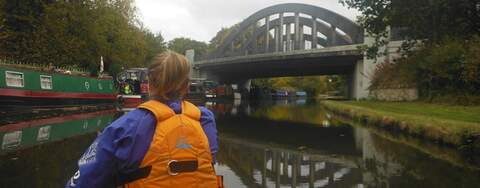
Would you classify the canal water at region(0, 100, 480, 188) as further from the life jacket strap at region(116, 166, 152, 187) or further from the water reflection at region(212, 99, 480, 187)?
the life jacket strap at region(116, 166, 152, 187)

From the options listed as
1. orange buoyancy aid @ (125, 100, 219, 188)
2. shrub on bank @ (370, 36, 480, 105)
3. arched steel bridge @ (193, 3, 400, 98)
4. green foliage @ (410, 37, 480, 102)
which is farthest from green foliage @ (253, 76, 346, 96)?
orange buoyancy aid @ (125, 100, 219, 188)

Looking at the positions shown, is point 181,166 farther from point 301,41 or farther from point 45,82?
point 301,41

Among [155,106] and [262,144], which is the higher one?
[155,106]

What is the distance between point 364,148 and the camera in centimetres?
1090

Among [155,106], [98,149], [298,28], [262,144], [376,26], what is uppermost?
[298,28]

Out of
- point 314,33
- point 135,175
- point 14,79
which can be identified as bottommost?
point 135,175

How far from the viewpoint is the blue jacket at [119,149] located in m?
2.20

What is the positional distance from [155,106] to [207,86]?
174ft

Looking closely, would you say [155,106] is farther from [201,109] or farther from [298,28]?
[298,28]

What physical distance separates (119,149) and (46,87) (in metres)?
22.7

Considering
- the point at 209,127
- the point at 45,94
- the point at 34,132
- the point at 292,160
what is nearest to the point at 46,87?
the point at 45,94

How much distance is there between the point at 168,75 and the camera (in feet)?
7.80

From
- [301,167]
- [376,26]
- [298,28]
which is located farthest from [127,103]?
[298,28]

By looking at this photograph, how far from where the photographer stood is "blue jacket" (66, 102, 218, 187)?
220cm
